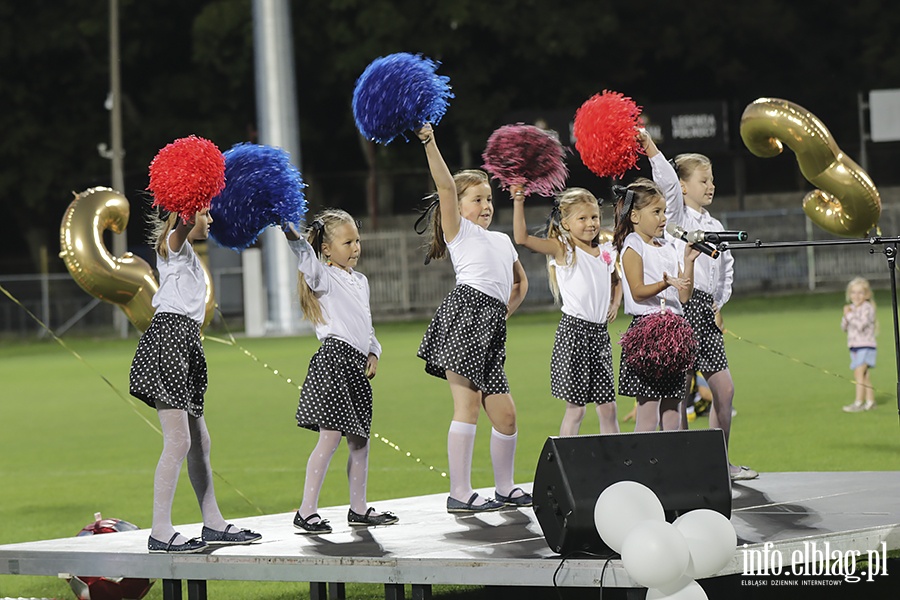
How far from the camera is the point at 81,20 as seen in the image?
4175 centimetres

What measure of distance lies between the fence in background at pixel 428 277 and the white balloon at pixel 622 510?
24475 millimetres

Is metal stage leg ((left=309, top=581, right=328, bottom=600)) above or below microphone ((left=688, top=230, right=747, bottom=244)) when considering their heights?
below

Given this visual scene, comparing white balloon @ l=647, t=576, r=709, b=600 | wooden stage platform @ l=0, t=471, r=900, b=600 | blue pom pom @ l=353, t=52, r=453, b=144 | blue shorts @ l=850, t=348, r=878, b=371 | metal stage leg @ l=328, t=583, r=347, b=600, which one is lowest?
metal stage leg @ l=328, t=583, r=347, b=600

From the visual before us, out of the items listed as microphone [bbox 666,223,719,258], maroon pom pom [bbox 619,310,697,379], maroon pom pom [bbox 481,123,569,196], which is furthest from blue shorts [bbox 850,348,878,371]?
microphone [bbox 666,223,719,258]

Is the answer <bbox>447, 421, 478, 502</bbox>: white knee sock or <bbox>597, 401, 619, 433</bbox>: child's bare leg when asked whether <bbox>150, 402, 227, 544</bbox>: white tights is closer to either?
<bbox>447, 421, 478, 502</bbox>: white knee sock

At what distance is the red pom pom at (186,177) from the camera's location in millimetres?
5953

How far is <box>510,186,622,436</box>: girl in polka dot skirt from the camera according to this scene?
725cm

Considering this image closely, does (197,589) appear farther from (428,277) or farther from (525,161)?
(428,277)

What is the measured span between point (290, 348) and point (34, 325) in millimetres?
13358

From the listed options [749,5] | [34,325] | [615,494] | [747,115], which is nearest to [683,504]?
[615,494]

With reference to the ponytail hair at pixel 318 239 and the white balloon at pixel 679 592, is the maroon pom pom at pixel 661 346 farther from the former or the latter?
the white balloon at pixel 679 592

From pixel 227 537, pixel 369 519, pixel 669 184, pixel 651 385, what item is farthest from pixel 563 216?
pixel 227 537

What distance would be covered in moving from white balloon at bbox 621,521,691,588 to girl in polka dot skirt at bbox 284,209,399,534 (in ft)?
6.15

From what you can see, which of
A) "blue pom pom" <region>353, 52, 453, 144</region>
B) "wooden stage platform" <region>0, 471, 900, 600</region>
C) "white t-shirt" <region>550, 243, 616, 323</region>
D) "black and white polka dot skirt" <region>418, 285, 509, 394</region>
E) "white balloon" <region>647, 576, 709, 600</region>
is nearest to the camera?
"white balloon" <region>647, 576, 709, 600</region>
